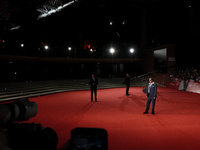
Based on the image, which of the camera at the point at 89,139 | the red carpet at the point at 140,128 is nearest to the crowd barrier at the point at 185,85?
the red carpet at the point at 140,128

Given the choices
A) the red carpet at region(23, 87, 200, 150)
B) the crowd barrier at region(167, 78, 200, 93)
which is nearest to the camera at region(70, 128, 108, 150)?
the red carpet at region(23, 87, 200, 150)

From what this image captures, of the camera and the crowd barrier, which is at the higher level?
the camera

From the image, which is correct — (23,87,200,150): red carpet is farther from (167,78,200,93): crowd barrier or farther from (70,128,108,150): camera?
(167,78,200,93): crowd barrier

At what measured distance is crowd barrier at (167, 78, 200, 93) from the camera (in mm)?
10998

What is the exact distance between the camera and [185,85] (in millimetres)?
12211

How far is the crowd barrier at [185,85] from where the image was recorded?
11.0 metres

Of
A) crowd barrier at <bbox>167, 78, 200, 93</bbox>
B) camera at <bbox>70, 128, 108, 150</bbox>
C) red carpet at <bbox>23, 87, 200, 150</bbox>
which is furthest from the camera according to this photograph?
crowd barrier at <bbox>167, 78, 200, 93</bbox>

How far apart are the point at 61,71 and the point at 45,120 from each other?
1693 cm

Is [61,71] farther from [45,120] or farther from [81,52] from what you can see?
[45,120]

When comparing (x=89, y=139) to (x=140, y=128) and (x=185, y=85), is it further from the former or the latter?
(x=185, y=85)

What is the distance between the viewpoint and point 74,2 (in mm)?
7965

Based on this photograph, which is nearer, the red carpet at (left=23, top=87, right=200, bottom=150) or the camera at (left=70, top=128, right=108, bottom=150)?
the camera at (left=70, top=128, right=108, bottom=150)

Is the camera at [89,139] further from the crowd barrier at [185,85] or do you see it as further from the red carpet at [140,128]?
the crowd barrier at [185,85]

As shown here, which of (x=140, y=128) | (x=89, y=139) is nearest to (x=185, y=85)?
(x=140, y=128)
